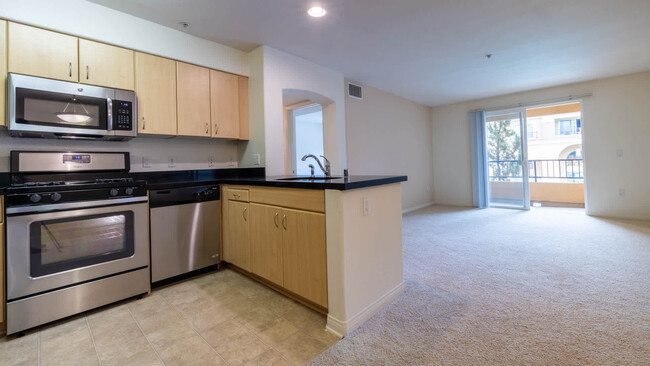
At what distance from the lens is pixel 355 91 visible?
4637mm

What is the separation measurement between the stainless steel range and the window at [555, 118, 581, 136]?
42.7 feet

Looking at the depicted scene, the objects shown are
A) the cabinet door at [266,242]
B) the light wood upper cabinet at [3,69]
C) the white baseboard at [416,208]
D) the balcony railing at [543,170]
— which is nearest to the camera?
the light wood upper cabinet at [3,69]

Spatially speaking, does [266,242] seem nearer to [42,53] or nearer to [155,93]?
[155,93]

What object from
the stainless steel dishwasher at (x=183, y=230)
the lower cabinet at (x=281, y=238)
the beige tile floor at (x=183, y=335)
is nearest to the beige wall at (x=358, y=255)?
the lower cabinet at (x=281, y=238)

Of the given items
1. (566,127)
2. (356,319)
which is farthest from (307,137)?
(566,127)

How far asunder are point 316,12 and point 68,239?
2.65m

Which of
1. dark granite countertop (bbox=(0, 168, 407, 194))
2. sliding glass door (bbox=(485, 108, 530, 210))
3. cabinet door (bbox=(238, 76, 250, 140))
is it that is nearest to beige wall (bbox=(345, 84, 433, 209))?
sliding glass door (bbox=(485, 108, 530, 210))

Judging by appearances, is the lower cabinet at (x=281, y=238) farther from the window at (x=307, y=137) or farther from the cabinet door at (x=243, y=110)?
the window at (x=307, y=137)

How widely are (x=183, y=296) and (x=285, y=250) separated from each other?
989 mm

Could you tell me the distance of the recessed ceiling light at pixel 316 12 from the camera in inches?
96.0

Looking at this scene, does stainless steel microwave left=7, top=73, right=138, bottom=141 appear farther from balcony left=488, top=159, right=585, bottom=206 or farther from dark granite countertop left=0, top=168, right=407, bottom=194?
balcony left=488, top=159, right=585, bottom=206

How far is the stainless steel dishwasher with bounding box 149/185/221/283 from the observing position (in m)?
2.34

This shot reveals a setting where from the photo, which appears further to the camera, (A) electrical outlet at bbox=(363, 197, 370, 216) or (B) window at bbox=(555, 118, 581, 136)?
(B) window at bbox=(555, 118, 581, 136)

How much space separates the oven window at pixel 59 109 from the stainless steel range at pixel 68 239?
30 centimetres
